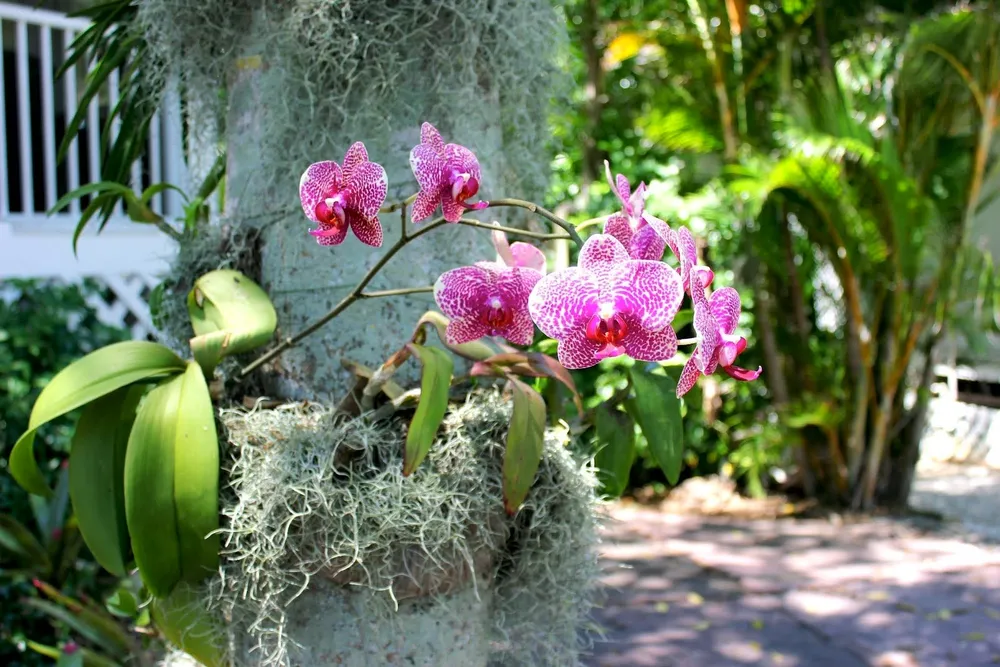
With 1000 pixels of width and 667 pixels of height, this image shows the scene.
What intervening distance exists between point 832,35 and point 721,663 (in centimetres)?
314

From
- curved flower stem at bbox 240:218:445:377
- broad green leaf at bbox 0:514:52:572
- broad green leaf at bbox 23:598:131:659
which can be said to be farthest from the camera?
broad green leaf at bbox 0:514:52:572

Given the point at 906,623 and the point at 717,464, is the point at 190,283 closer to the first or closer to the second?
the point at 906,623

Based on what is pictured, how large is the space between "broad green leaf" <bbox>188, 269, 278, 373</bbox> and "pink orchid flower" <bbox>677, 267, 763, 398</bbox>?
53cm

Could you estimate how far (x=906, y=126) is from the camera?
13.2ft

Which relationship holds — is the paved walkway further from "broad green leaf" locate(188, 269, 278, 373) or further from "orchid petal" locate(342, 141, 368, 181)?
"orchid petal" locate(342, 141, 368, 181)

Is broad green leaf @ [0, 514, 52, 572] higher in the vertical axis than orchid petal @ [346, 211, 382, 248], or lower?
lower

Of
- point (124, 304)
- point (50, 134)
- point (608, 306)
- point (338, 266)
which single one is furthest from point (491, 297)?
point (50, 134)

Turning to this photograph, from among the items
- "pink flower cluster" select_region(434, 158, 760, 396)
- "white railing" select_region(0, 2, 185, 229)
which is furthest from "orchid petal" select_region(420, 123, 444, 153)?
"white railing" select_region(0, 2, 185, 229)

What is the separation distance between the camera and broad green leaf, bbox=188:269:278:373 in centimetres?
102

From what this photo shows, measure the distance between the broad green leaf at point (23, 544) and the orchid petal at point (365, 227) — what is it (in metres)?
2.01

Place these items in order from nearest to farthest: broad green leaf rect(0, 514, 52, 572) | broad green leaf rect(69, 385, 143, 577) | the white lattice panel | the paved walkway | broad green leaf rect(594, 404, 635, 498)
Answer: broad green leaf rect(69, 385, 143, 577) < broad green leaf rect(594, 404, 635, 498) < broad green leaf rect(0, 514, 52, 572) < the paved walkway < the white lattice panel

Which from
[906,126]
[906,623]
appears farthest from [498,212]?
[906,126]

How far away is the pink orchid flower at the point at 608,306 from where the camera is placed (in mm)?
680

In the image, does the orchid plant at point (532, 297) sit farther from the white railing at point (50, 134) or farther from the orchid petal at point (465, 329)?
the white railing at point (50, 134)
